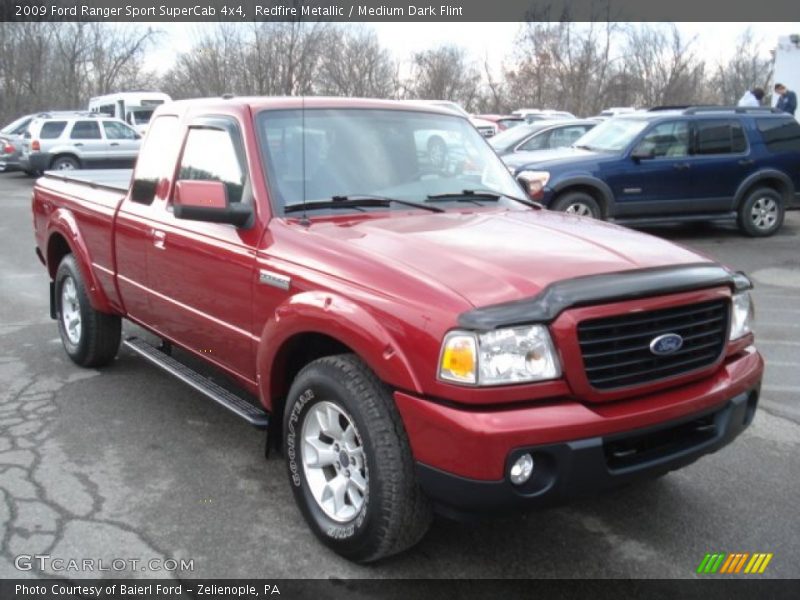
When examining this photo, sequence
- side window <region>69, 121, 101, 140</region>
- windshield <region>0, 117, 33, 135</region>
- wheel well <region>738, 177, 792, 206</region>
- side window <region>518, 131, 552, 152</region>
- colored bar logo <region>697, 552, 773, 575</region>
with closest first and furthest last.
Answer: colored bar logo <region>697, 552, 773, 575</region> < wheel well <region>738, 177, 792, 206</region> < side window <region>518, 131, 552, 152</region> < side window <region>69, 121, 101, 140</region> < windshield <region>0, 117, 33, 135</region>

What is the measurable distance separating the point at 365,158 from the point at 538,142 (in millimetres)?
11446

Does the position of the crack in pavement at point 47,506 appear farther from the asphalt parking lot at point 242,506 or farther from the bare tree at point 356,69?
the bare tree at point 356,69

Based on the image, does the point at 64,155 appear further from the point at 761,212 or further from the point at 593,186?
the point at 761,212

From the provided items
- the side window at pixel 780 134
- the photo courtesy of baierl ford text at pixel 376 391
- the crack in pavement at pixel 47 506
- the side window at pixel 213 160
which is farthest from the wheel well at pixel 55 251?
the side window at pixel 780 134

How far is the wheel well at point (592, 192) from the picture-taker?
11.1m

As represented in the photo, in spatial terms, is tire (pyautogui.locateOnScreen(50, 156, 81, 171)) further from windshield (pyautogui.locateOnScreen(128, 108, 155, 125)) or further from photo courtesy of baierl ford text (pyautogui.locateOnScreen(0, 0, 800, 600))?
photo courtesy of baierl ford text (pyautogui.locateOnScreen(0, 0, 800, 600))

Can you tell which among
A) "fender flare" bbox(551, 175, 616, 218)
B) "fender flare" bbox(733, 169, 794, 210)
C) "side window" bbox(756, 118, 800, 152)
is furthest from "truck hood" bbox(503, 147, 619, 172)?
"side window" bbox(756, 118, 800, 152)

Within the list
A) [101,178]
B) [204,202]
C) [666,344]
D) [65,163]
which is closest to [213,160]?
[204,202]

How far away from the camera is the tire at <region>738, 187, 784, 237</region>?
12.1m

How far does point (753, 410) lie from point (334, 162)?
7.44ft

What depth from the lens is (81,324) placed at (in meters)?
5.70

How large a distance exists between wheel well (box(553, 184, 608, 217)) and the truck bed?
20.7 feet

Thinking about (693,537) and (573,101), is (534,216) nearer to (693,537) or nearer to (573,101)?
(693,537)

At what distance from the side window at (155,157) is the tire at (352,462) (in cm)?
201
